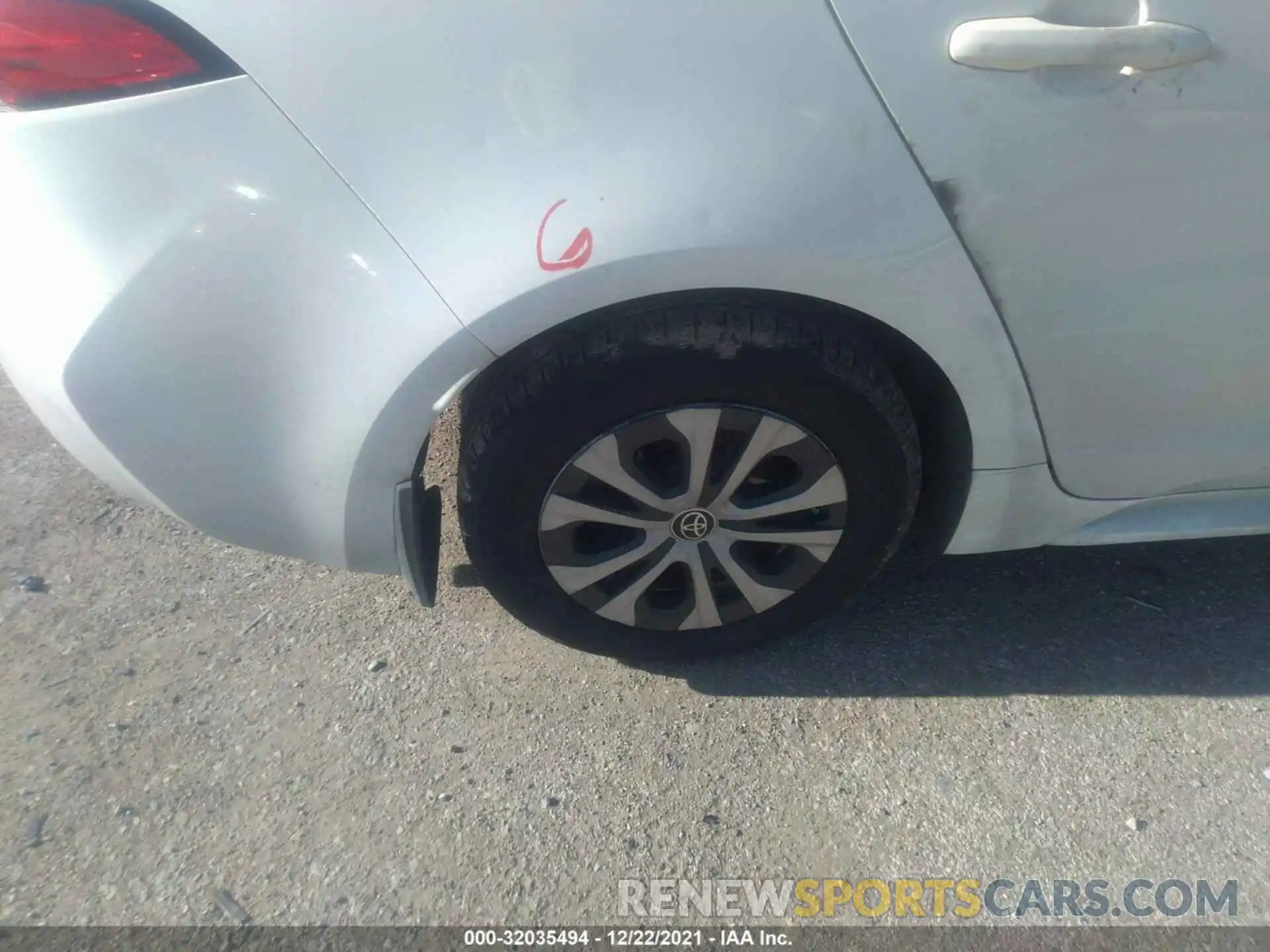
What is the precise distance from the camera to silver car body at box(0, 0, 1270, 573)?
1414mm

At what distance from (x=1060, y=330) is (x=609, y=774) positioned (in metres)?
1.23

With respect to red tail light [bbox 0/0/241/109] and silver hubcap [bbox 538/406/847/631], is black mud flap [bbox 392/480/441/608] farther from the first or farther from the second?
red tail light [bbox 0/0/241/109]

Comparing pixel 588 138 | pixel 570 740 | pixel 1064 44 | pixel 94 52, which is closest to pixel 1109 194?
pixel 1064 44

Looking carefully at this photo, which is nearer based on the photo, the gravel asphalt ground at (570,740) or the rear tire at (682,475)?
the rear tire at (682,475)

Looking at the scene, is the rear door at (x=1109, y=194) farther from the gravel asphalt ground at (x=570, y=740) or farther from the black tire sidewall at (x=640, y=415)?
the gravel asphalt ground at (x=570, y=740)

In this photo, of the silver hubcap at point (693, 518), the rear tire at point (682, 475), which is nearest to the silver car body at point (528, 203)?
the rear tire at point (682, 475)

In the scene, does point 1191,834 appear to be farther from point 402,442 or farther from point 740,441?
point 402,442

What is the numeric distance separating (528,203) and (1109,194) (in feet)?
3.13

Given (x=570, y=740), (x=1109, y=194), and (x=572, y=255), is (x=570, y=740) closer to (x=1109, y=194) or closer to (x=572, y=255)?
(x=572, y=255)

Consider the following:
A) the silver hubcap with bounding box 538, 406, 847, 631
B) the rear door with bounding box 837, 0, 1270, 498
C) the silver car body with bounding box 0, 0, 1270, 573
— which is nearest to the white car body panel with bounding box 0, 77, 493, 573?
the silver car body with bounding box 0, 0, 1270, 573

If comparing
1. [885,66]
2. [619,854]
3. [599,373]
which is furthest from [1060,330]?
[619,854]

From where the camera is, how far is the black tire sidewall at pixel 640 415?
66.0 inches

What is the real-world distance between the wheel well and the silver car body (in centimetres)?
6

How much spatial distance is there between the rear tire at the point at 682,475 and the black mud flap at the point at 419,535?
0.26ft
